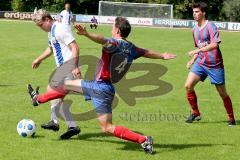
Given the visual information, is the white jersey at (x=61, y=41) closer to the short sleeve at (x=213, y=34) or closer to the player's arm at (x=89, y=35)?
the player's arm at (x=89, y=35)

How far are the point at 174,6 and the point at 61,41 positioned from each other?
58.4 metres

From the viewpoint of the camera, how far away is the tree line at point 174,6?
62.1m

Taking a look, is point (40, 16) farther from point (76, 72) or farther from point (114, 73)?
point (114, 73)

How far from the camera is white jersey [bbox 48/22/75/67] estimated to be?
7469 millimetres

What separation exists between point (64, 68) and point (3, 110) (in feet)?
8.49

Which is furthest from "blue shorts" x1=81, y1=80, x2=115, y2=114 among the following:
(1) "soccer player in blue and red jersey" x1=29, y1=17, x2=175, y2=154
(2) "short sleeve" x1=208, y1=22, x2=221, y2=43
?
(2) "short sleeve" x1=208, y1=22, x2=221, y2=43

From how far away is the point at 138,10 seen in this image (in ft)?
178

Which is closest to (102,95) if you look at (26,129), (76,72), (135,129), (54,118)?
(76,72)

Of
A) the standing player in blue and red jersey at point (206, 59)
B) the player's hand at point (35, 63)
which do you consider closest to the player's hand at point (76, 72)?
the player's hand at point (35, 63)

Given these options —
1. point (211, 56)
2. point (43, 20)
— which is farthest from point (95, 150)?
point (211, 56)

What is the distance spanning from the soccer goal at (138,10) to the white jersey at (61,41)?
4681 centimetres

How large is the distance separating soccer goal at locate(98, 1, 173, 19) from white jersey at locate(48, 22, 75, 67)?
4681 cm

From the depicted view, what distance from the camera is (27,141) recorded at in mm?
7465

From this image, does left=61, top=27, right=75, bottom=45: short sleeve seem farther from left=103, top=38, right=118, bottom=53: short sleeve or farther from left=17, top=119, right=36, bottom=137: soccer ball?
left=17, top=119, right=36, bottom=137: soccer ball
